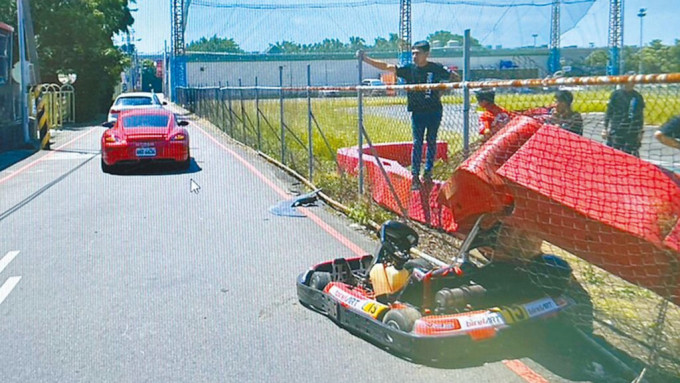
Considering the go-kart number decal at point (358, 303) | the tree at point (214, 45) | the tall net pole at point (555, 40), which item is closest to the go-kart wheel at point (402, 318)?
the go-kart number decal at point (358, 303)

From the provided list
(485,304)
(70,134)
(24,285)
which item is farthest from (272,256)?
(70,134)

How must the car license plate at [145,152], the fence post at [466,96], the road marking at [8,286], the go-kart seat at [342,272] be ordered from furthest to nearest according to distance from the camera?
the car license plate at [145,152]
the fence post at [466,96]
the road marking at [8,286]
the go-kart seat at [342,272]

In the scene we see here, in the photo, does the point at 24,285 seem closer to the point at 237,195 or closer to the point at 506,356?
the point at 506,356

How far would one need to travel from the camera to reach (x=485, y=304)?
5.03m

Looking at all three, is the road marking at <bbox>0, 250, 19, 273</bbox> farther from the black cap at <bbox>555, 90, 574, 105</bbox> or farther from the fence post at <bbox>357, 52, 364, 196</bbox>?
the black cap at <bbox>555, 90, 574, 105</bbox>

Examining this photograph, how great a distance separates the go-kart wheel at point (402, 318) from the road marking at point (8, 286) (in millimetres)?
3422

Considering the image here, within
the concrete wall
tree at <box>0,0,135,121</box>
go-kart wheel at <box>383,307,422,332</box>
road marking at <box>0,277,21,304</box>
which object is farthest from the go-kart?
tree at <box>0,0,135,121</box>

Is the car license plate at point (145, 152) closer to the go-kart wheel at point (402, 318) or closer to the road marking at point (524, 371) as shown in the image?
the go-kart wheel at point (402, 318)

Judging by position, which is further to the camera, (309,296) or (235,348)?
(309,296)

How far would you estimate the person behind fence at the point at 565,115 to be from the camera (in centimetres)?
519

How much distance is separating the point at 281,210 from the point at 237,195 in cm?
162

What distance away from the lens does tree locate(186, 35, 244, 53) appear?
3830cm

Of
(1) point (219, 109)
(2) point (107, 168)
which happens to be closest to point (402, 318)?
(2) point (107, 168)

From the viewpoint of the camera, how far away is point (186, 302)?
6105 millimetres
